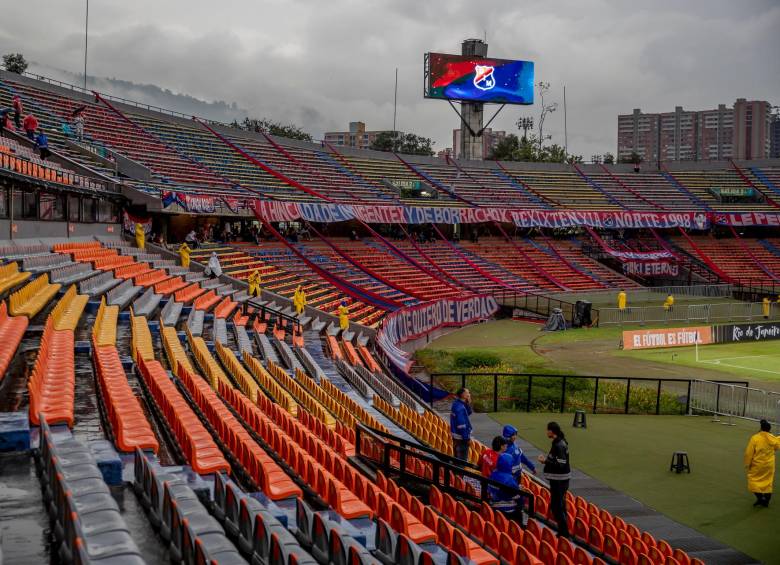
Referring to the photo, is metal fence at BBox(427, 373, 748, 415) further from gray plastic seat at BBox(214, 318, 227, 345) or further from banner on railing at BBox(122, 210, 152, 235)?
banner on railing at BBox(122, 210, 152, 235)

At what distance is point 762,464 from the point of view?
42.0 ft

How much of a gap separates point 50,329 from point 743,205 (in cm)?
5984

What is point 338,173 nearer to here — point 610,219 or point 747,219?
point 610,219

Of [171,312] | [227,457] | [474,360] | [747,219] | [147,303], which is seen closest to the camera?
[227,457]

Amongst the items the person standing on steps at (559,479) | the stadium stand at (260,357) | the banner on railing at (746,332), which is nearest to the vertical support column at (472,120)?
the stadium stand at (260,357)

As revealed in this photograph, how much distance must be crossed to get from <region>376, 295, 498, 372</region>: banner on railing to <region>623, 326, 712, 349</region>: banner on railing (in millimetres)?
9000

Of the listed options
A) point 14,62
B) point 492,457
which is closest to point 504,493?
point 492,457

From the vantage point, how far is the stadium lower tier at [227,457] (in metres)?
6.33

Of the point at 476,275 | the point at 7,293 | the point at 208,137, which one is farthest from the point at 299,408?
the point at 208,137

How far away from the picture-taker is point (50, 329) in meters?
14.3

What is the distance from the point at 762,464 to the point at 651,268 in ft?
150

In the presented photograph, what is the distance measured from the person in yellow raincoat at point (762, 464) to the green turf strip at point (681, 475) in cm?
31

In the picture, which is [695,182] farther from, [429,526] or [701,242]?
[429,526]

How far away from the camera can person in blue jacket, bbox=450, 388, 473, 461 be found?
1306cm
